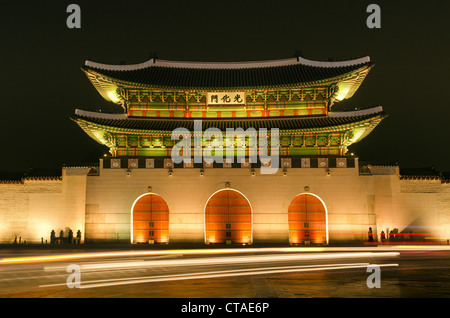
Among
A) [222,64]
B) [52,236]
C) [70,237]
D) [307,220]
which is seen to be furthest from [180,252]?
[222,64]

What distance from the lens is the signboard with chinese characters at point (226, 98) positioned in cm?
2444

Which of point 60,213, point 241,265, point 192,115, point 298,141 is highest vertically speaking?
point 192,115

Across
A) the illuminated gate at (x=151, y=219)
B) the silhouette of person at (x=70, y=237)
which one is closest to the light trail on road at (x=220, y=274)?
the illuminated gate at (x=151, y=219)

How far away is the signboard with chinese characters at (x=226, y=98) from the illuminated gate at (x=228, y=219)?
19.1ft

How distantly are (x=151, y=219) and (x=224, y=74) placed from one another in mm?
11332

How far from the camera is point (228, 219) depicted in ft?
75.4

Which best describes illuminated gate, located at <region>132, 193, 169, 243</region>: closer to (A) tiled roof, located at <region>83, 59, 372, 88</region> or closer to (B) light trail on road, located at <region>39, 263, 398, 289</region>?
(A) tiled roof, located at <region>83, 59, 372, 88</region>

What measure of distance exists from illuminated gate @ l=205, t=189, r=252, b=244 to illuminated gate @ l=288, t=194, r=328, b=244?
8.59 ft
